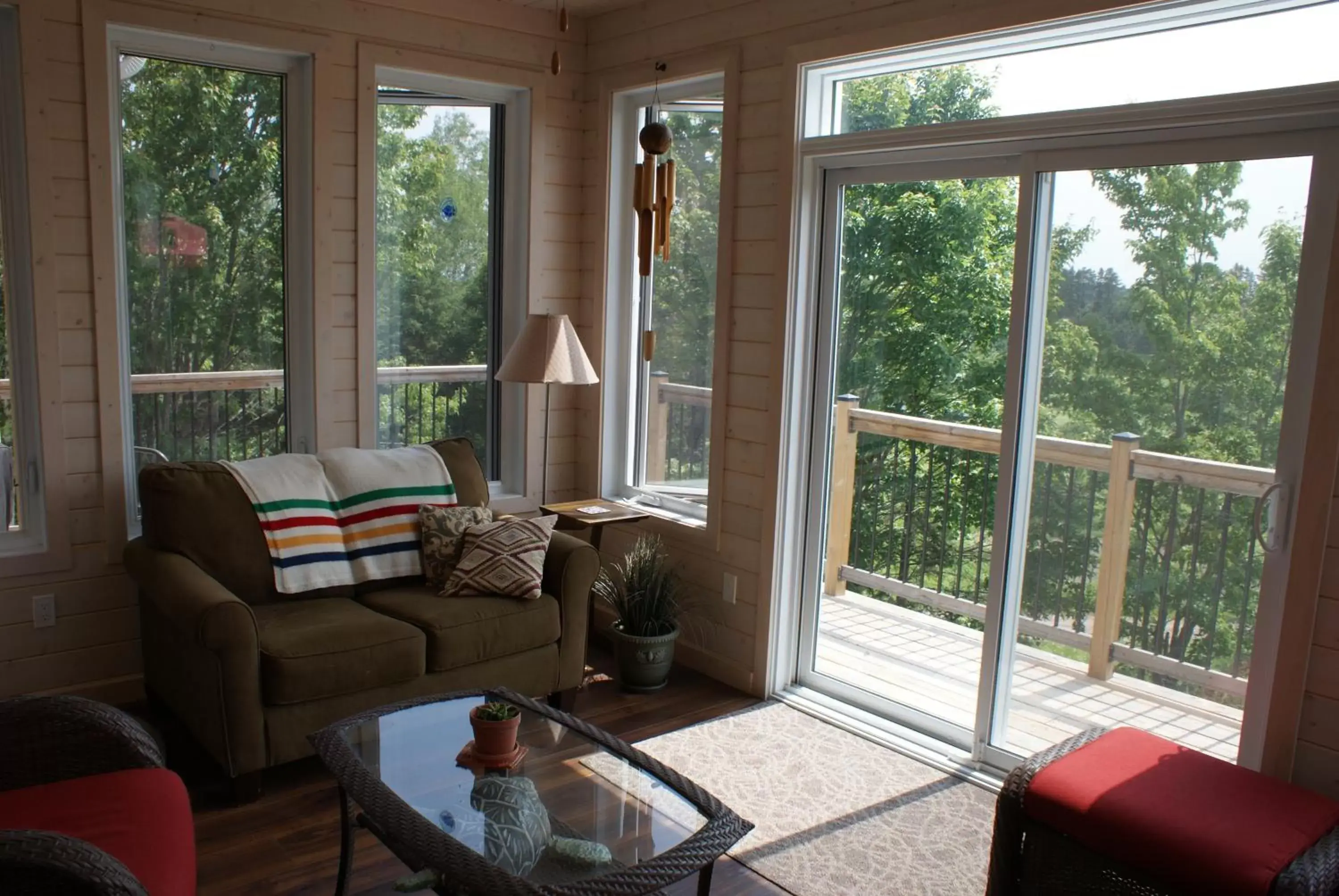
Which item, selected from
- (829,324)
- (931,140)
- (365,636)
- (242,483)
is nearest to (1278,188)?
(931,140)

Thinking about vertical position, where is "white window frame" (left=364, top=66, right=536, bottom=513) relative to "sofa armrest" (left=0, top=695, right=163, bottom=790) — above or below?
above

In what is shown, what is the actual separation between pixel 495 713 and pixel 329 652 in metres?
0.95

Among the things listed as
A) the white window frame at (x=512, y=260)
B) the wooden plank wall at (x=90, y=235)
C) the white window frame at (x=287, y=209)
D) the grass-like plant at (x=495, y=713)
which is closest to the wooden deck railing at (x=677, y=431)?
the white window frame at (x=512, y=260)

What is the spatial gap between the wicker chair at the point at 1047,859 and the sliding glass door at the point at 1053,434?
622 mm

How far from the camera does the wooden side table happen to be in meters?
4.22

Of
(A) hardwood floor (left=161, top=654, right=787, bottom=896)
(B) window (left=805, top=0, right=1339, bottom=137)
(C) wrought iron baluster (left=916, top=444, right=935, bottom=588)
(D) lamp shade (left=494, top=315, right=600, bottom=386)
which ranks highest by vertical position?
(B) window (left=805, top=0, right=1339, bottom=137)

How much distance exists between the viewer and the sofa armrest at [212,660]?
9.93 feet

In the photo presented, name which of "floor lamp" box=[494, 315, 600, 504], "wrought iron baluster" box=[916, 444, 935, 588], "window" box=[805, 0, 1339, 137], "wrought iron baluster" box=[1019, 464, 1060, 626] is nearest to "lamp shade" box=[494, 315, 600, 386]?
"floor lamp" box=[494, 315, 600, 504]

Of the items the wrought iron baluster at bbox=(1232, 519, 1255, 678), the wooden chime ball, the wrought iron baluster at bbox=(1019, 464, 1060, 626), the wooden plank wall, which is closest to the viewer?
the wrought iron baluster at bbox=(1232, 519, 1255, 678)

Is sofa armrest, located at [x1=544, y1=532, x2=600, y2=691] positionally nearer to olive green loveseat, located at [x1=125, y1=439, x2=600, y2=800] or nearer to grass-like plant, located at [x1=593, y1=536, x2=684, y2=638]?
olive green loveseat, located at [x1=125, y1=439, x2=600, y2=800]

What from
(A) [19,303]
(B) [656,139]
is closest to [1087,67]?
(B) [656,139]

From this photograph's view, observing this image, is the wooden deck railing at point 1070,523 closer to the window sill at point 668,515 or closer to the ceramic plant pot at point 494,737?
the window sill at point 668,515

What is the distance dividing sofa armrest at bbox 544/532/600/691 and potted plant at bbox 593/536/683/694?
0.27 metres

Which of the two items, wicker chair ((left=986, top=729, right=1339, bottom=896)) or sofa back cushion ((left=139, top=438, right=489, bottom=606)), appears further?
sofa back cushion ((left=139, top=438, right=489, bottom=606))
